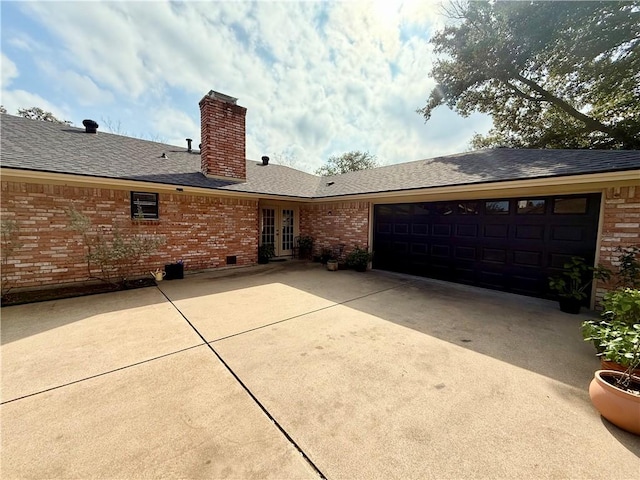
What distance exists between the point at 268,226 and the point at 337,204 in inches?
123

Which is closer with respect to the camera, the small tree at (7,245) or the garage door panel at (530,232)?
the small tree at (7,245)

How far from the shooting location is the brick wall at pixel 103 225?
5.36 m

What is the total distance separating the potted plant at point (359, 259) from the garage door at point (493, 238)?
1.97ft

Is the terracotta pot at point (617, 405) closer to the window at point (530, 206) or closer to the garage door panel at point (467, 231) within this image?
the window at point (530, 206)

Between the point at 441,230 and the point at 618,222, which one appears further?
the point at 441,230

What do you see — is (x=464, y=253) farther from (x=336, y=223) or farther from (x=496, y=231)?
(x=336, y=223)

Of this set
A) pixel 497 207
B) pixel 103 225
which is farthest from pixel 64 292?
pixel 497 207

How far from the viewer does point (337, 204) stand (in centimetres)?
962

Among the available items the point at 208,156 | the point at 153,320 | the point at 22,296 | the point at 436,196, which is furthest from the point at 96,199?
the point at 436,196

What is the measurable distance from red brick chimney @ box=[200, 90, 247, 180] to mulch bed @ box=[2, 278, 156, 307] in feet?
13.4

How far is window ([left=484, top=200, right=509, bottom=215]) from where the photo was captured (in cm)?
595

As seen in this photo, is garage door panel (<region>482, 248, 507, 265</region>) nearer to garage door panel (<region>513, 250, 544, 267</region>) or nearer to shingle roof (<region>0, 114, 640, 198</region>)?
garage door panel (<region>513, 250, 544, 267</region>)

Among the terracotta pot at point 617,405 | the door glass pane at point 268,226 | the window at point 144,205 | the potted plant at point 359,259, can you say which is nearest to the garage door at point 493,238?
the potted plant at point 359,259

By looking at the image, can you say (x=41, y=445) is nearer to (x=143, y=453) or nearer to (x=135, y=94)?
(x=143, y=453)
